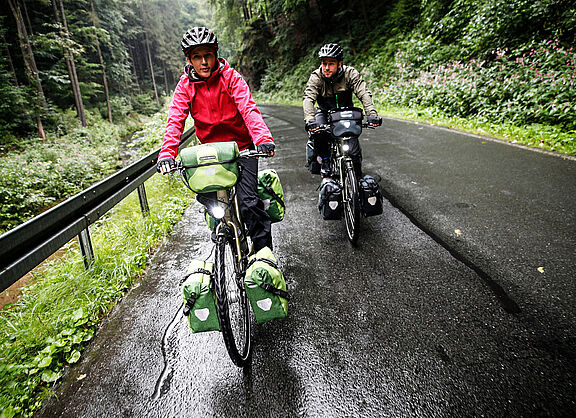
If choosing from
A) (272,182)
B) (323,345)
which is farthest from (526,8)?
(323,345)

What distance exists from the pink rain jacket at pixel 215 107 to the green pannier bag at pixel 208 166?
0.51m

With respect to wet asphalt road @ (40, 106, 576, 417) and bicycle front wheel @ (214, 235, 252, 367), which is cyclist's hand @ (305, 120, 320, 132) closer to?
wet asphalt road @ (40, 106, 576, 417)

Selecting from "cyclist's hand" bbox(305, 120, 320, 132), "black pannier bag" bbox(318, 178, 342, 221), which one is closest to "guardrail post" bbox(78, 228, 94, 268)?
"black pannier bag" bbox(318, 178, 342, 221)

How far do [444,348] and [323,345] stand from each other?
3.02ft

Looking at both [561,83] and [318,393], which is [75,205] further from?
[561,83]

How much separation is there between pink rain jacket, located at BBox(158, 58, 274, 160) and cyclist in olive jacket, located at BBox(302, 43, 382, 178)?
1569 mm

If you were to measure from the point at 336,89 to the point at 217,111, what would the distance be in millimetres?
2432

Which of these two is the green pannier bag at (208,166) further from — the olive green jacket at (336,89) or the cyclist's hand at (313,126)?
the olive green jacket at (336,89)

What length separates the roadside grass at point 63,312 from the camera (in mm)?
2402

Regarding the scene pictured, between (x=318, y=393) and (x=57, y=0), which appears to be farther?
(x=57, y=0)

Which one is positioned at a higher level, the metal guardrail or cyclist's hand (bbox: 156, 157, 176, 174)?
cyclist's hand (bbox: 156, 157, 176, 174)

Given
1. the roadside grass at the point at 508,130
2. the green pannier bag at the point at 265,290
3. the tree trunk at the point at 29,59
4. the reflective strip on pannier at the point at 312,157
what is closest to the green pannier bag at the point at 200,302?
the green pannier bag at the point at 265,290

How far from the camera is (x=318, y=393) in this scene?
214cm

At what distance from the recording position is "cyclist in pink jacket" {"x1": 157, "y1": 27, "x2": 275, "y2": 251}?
2738 mm
